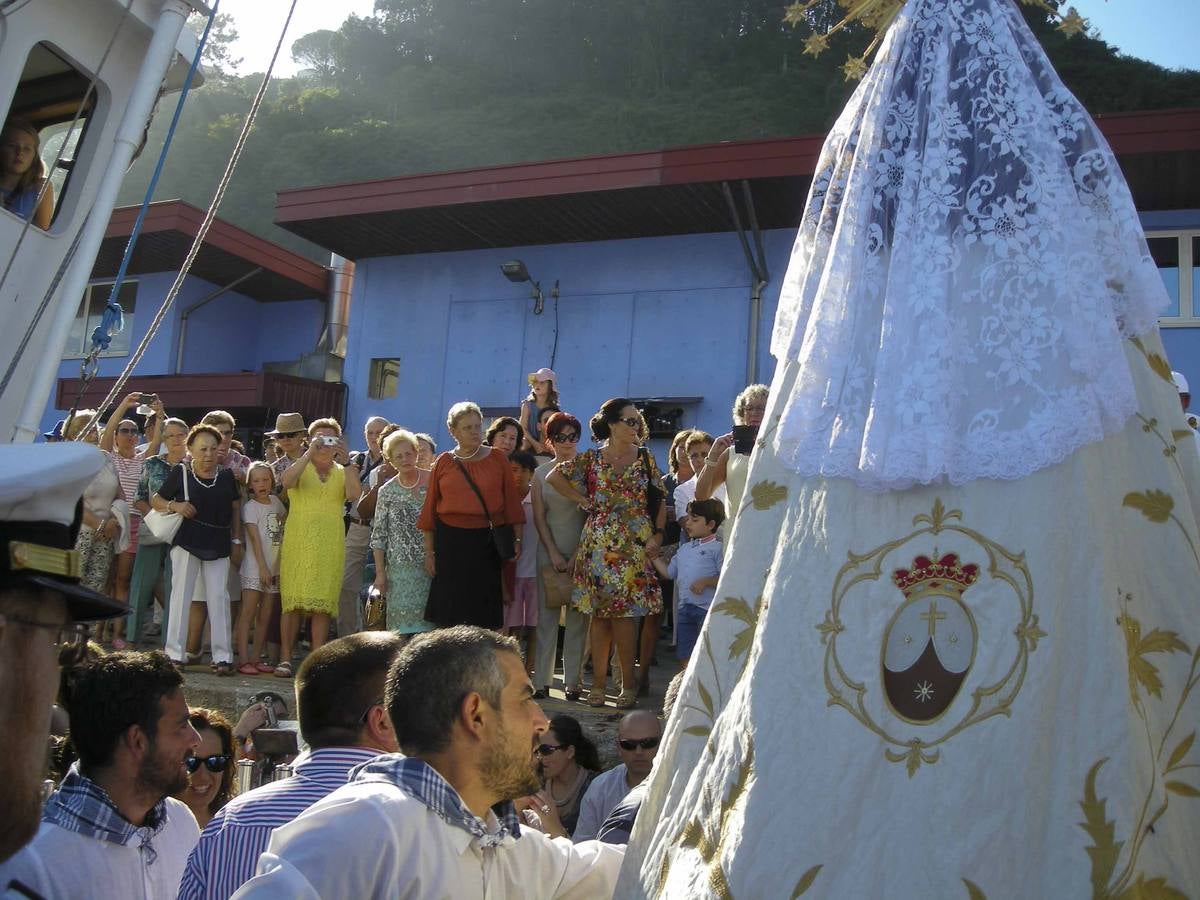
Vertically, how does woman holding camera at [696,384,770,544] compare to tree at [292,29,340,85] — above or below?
below

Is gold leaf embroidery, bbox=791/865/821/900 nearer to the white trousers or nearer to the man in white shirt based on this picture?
the man in white shirt

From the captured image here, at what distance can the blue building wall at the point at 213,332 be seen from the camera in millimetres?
21609

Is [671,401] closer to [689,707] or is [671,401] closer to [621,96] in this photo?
[689,707]

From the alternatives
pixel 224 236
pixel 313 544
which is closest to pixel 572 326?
pixel 224 236

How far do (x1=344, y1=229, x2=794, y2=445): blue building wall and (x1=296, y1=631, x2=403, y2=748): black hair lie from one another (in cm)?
1267

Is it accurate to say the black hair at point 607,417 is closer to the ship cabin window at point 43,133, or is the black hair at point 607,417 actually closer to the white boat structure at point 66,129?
the white boat structure at point 66,129

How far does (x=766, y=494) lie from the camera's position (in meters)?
2.82

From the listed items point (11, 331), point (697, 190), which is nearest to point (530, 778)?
point (11, 331)

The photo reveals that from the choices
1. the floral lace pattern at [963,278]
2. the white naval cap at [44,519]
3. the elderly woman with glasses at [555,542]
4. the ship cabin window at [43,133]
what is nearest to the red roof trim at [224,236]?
the ship cabin window at [43,133]

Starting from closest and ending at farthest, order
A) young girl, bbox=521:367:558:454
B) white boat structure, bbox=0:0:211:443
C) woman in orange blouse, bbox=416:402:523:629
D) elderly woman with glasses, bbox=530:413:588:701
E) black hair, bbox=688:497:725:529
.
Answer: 1. white boat structure, bbox=0:0:211:443
2. black hair, bbox=688:497:725:529
3. woman in orange blouse, bbox=416:402:523:629
4. elderly woman with glasses, bbox=530:413:588:701
5. young girl, bbox=521:367:558:454

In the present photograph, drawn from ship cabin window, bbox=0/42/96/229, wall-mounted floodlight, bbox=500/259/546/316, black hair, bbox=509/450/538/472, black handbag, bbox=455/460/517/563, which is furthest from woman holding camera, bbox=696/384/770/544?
wall-mounted floodlight, bbox=500/259/546/316

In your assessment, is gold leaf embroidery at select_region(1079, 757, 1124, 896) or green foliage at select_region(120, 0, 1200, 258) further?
green foliage at select_region(120, 0, 1200, 258)

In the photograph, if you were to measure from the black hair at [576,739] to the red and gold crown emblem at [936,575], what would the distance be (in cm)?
367

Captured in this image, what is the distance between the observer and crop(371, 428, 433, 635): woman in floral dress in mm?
7965
